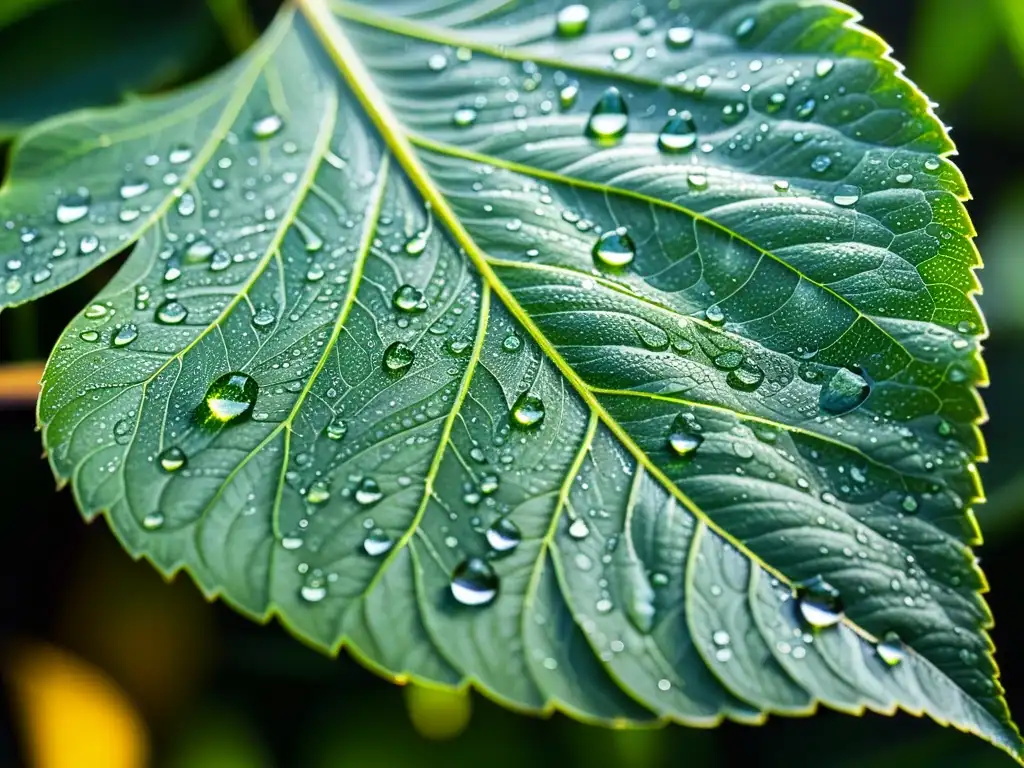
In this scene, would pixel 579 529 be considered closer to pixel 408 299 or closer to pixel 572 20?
pixel 408 299

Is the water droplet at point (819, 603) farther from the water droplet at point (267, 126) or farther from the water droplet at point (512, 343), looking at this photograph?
the water droplet at point (267, 126)

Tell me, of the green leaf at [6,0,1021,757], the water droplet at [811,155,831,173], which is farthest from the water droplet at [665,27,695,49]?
the water droplet at [811,155,831,173]

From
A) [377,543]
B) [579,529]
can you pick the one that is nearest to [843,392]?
[579,529]

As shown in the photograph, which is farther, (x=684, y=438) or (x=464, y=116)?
(x=464, y=116)

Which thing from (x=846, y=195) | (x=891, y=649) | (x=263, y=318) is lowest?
(x=891, y=649)

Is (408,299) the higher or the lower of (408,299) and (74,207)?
the lower

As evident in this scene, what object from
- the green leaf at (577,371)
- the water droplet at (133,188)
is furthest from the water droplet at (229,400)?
the water droplet at (133,188)

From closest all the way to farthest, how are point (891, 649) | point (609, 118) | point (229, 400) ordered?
1. point (891, 649)
2. point (229, 400)
3. point (609, 118)
